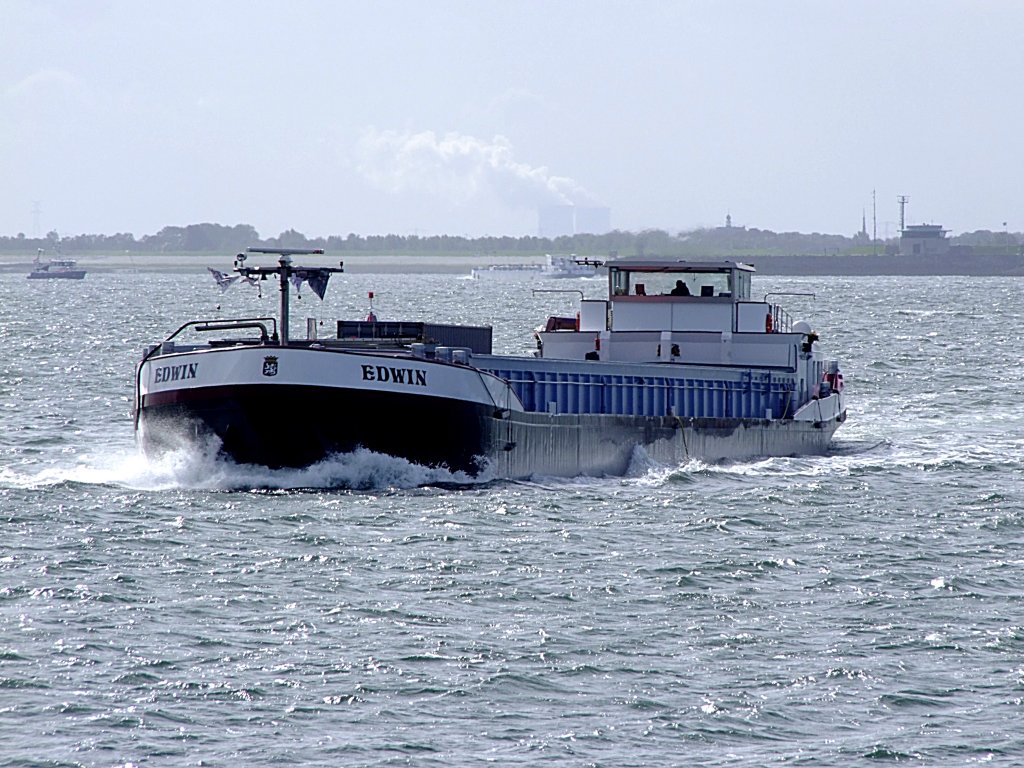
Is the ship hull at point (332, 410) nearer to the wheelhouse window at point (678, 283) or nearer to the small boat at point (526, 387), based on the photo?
the small boat at point (526, 387)

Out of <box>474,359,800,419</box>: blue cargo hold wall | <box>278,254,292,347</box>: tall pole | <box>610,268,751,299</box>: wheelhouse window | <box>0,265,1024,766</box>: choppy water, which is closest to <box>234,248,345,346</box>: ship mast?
<box>278,254,292,347</box>: tall pole

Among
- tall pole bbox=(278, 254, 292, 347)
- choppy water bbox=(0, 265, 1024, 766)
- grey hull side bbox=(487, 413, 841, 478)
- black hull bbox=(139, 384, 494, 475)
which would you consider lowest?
choppy water bbox=(0, 265, 1024, 766)

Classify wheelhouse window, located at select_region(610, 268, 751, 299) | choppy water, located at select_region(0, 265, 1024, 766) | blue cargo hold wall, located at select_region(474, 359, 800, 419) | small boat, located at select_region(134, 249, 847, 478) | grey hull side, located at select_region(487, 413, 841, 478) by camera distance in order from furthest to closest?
wheelhouse window, located at select_region(610, 268, 751, 299) → blue cargo hold wall, located at select_region(474, 359, 800, 419) → grey hull side, located at select_region(487, 413, 841, 478) → small boat, located at select_region(134, 249, 847, 478) → choppy water, located at select_region(0, 265, 1024, 766)

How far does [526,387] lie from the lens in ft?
120

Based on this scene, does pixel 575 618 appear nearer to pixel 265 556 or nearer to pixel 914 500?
pixel 265 556

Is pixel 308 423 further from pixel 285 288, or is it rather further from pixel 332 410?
pixel 285 288

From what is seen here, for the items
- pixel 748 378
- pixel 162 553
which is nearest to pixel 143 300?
pixel 748 378

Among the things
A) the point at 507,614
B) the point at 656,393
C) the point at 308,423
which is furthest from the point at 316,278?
the point at 507,614

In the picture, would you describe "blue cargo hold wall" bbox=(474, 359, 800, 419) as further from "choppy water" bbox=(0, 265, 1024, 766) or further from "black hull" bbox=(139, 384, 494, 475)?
"black hull" bbox=(139, 384, 494, 475)

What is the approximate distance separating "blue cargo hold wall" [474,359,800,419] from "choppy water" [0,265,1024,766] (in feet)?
6.04

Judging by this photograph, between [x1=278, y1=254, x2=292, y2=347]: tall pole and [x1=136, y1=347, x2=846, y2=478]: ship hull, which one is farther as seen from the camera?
[x1=278, y1=254, x2=292, y2=347]: tall pole

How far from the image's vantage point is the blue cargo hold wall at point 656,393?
36625mm

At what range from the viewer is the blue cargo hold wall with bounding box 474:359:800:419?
36.6m

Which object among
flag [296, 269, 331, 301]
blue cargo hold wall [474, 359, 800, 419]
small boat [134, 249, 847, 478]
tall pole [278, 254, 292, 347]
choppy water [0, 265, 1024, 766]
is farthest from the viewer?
blue cargo hold wall [474, 359, 800, 419]
